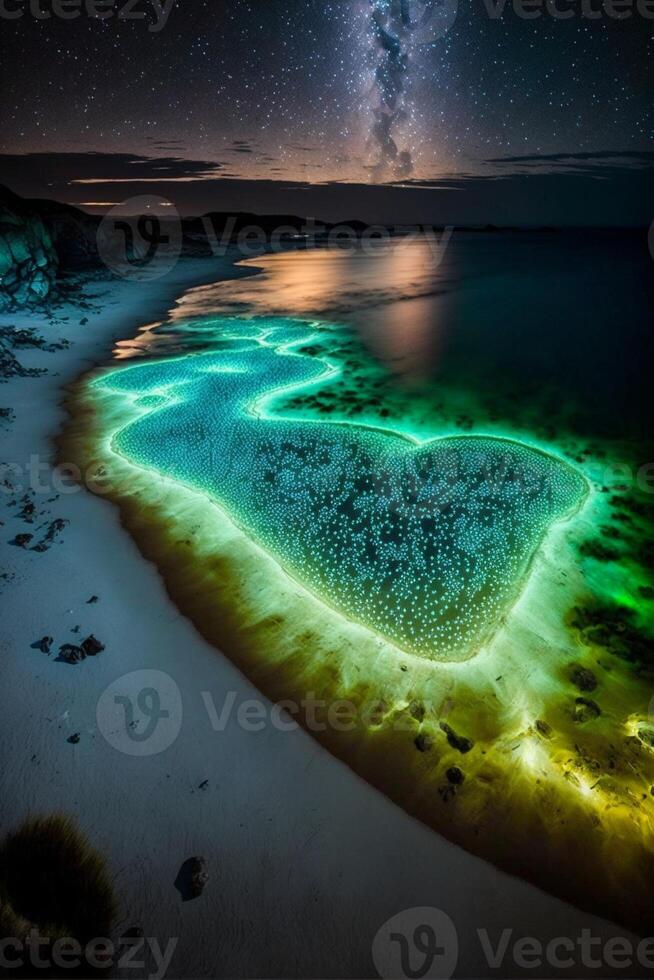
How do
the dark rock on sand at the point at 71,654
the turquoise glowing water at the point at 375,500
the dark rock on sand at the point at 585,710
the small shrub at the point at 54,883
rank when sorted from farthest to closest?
the turquoise glowing water at the point at 375,500
the dark rock on sand at the point at 71,654
the dark rock on sand at the point at 585,710
the small shrub at the point at 54,883

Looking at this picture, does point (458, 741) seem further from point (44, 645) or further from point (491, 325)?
point (491, 325)

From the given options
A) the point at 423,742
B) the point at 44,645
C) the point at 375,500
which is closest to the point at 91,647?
the point at 44,645

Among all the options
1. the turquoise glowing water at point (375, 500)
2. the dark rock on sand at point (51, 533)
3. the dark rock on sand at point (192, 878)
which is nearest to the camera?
the dark rock on sand at point (192, 878)

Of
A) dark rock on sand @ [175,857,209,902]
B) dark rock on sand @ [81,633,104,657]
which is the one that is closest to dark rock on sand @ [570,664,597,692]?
dark rock on sand @ [175,857,209,902]

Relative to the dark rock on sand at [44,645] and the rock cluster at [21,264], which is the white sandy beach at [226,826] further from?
the rock cluster at [21,264]

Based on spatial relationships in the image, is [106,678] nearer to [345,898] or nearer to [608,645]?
[345,898]

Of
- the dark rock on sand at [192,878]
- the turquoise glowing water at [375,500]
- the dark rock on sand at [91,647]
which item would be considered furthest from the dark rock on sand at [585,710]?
the dark rock on sand at [91,647]

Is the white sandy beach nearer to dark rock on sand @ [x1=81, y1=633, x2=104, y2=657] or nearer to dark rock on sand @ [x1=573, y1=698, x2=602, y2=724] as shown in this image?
dark rock on sand @ [x1=81, y1=633, x2=104, y2=657]
